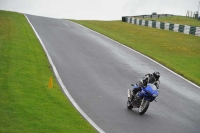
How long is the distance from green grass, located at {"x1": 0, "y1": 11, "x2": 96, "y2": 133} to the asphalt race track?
76 centimetres

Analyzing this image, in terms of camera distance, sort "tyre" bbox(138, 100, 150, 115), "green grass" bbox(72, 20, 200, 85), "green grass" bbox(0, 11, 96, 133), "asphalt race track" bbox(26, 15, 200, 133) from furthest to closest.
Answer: "green grass" bbox(72, 20, 200, 85)
"tyre" bbox(138, 100, 150, 115)
"asphalt race track" bbox(26, 15, 200, 133)
"green grass" bbox(0, 11, 96, 133)

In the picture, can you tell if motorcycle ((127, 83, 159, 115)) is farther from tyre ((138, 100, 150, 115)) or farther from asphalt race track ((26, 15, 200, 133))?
asphalt race track ((26, 15, 200, 133))

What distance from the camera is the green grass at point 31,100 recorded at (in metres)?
10.4

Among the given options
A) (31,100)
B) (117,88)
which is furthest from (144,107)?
(117,88)

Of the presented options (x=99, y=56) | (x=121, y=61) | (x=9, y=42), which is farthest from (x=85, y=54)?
(x=9, y=42)

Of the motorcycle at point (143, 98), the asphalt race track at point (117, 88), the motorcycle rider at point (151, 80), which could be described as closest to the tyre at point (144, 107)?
the motorcycle at point (143, 98)

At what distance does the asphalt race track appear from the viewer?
12609 millimetres

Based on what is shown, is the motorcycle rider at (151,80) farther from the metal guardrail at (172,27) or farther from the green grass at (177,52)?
the metal guardrail at (172,27)

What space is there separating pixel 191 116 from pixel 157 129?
2544 millimetres

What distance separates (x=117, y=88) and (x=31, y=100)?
5.37 meters

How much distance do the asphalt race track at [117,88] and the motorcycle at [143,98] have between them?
0.24 m

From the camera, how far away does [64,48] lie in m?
27.3

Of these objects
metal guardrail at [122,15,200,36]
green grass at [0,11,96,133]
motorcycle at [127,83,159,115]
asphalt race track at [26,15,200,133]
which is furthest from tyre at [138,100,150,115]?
metal guardrail at [122,15,200,36]

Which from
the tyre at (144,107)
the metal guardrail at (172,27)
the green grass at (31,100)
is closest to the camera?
the green grass at (31,100)
